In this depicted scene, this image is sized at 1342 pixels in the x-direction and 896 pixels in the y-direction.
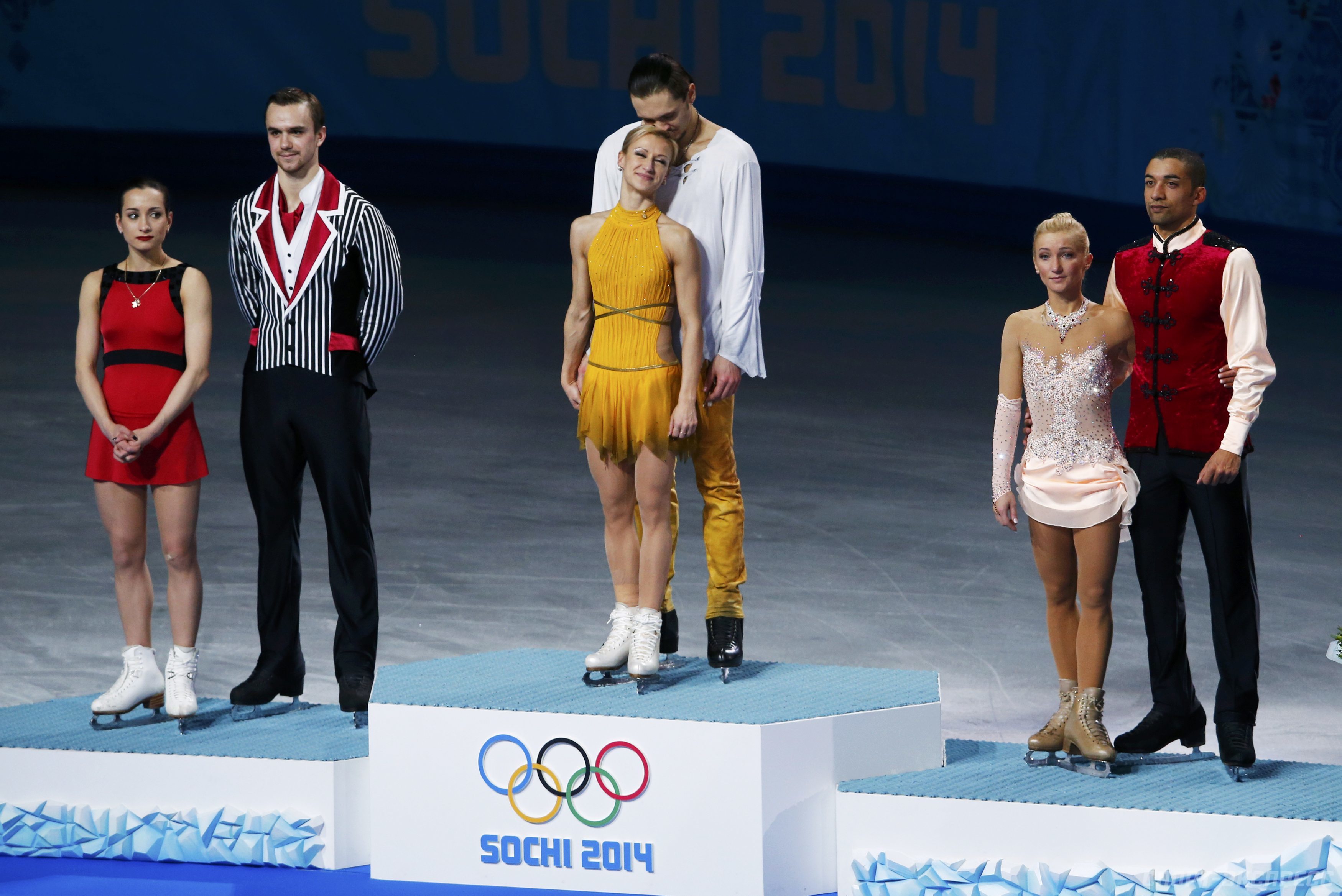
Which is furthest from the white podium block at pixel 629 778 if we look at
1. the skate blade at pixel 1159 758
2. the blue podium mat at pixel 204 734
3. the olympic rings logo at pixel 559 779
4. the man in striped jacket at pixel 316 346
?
the skate blade at pixel 1159 758

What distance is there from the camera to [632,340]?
187 inches

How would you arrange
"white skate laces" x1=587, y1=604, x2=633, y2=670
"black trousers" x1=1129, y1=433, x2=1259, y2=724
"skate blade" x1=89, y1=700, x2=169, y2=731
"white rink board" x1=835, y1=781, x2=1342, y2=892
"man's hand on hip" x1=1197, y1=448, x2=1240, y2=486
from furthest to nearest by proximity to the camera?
"skate blade" x1=89, y1=700, x2=169, y2=731, "white skate laces" x1=587, y1=604, x2=633, y2=670, "black trousers" x1=1129, y1=433, x2=1259, y2=724, "man's hand on hip" x1=1197, y1=448, x2=1240, y2=486, "white rink board" x1=835, y1=781, x2=1342, y2=892

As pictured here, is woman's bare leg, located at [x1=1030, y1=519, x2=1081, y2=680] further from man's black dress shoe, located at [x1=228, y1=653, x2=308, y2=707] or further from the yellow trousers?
man's black dress shoe, located at [x1=228, y1=653, x2=308, y2=707]

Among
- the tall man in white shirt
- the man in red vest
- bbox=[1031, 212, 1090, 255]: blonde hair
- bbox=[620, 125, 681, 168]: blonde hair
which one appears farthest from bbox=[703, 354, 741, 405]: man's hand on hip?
the man in red vest

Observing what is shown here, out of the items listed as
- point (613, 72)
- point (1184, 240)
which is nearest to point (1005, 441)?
point (1184, 240)

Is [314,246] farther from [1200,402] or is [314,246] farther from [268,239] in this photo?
[1200,402]

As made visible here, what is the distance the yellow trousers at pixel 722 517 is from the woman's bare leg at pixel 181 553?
119cm

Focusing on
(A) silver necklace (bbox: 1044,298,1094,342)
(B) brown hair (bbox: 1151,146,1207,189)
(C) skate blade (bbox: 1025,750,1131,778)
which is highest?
(B) brown hair (bbox: 1151,146,1207,189)

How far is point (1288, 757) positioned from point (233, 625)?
3.71 meters

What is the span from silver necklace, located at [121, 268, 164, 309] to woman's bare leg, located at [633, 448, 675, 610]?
4.41 ft

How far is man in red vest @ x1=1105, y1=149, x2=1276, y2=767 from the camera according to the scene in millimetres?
4379

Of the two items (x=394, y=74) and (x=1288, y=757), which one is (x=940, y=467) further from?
(x=394, y=74)

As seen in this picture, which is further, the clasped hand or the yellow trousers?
the yellow trousers

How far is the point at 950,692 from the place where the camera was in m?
6.33
